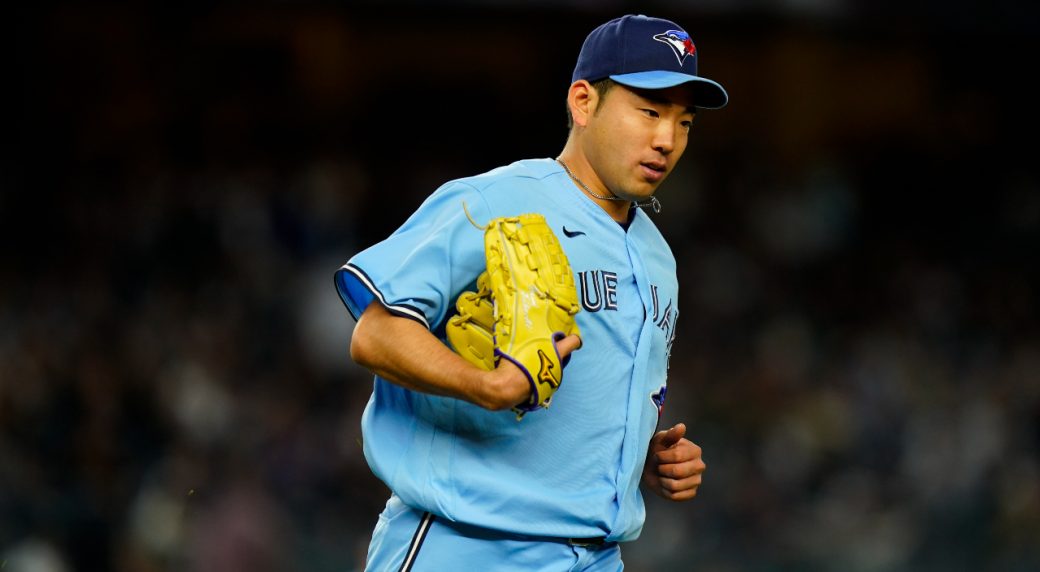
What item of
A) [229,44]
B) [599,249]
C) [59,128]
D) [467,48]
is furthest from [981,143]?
[599,249]

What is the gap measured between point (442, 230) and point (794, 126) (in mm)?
11077

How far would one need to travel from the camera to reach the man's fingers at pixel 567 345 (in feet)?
8.15

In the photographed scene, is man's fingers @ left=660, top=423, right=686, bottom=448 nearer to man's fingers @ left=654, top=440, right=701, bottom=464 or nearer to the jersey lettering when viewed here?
man's fingers @ left=654, top=440, right=701, bottom=464

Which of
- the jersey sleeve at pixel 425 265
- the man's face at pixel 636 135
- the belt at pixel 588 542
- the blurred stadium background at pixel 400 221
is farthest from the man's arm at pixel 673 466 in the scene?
the blurred stadium background at pixel 400 221

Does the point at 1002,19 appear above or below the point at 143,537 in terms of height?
above

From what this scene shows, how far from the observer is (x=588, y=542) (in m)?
2.79

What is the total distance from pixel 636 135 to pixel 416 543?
3.04 feet

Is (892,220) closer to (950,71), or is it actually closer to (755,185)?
(755,185)

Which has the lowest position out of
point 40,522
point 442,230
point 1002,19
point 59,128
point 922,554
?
point 922,554

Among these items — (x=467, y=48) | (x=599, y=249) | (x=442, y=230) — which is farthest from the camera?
(x=467, y=48)

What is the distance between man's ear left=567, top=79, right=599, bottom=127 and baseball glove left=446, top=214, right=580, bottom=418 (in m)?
0.39

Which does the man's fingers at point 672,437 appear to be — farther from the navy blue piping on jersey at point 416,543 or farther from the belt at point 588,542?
the navy blue piping on jersey at point 416,543

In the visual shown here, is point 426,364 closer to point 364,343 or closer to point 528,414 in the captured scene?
point 364,343

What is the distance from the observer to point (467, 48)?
12719 millimetres
